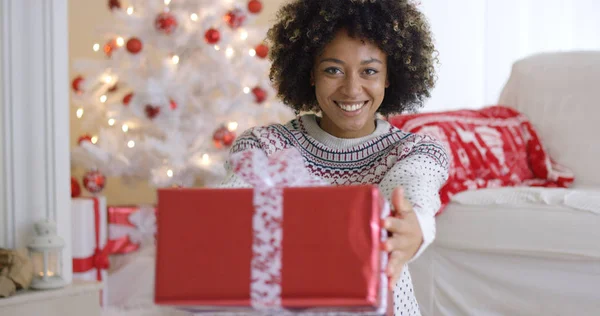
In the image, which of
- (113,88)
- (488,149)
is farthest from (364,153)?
(113,88)

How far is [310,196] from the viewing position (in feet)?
2.66

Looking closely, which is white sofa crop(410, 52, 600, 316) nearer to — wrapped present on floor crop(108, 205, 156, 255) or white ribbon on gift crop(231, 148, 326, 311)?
wrapped present on floor crop(108, 205, 156, 255)

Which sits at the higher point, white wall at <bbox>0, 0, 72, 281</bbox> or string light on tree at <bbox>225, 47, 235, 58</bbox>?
string light on tree at <bbox>225, 47, 235, 58</bbox>

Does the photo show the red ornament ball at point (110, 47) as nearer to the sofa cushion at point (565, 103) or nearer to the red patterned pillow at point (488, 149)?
the red patterned pillow at point (488, 149)

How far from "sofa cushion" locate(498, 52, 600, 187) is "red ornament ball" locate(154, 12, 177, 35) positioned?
1335mm

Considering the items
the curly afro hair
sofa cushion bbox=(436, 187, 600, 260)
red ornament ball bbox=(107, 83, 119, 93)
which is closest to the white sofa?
sofa cushion bbox=(436, 187, 600, 260)

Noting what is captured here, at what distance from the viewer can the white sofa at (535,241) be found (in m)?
2.02

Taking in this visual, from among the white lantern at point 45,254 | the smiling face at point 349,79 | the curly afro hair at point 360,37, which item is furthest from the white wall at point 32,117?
the smiling face at point 349,79

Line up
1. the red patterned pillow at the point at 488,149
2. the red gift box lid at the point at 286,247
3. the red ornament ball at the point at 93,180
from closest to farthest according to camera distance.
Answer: the red gift box lid at the point at 286,247 → the red patterned pillow at the point at 488,149 → the red ornament ball at the point at 93,180

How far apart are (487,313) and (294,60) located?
114 cm

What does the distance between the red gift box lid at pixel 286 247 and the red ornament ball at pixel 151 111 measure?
2.16m

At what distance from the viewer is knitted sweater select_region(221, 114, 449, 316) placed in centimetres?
127

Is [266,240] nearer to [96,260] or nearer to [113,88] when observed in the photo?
[96,260]

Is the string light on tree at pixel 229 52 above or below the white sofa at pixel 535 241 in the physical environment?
above
